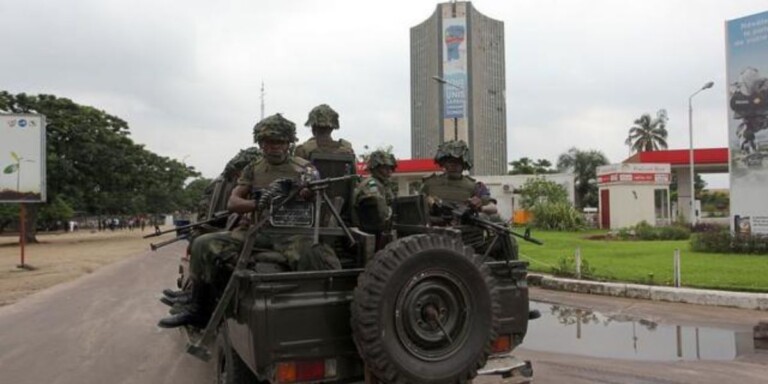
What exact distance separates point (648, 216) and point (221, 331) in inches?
1358

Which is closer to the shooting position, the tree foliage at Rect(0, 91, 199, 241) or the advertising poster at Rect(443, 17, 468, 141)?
the advertising poster at Rect(443, 17, 468, 141)

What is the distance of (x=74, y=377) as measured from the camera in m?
6.52

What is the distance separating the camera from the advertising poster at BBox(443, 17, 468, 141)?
2488 centimetres

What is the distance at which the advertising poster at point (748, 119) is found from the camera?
18.6 metres

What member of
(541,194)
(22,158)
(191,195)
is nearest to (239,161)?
(22,158)

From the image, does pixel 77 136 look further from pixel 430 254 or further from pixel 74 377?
pixel 430 254

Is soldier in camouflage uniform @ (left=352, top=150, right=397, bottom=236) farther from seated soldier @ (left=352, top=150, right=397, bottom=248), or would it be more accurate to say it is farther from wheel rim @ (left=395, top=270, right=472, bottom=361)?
wheel rim @ (left=395, top=270, right=472, bottom=361)

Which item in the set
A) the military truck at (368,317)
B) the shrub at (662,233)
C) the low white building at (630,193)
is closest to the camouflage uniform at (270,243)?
the military truck at (368,317)

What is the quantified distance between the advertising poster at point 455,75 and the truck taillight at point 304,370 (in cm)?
2044

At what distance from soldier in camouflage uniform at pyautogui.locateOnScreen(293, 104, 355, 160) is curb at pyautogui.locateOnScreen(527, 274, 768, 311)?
7469mm

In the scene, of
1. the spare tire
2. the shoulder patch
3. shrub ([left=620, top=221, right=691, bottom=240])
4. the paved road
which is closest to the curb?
the paved road

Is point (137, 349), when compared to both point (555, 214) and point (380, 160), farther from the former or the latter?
point (555, 214)

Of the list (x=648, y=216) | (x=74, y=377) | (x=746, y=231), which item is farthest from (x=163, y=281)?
(x=648, y=216)

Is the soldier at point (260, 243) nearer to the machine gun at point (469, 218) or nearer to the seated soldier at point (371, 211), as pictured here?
the seated soldier at point (371, 211)
